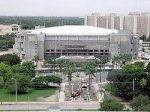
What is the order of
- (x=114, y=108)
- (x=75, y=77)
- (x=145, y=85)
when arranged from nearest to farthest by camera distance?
(x=114, y=108)
(x=145, y=85)
(x=75, y=77)

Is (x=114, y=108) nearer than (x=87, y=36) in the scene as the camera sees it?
Yes

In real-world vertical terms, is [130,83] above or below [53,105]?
above

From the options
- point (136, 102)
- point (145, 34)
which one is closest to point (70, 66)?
point (136, 102)

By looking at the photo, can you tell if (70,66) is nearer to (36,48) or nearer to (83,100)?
(83,100)

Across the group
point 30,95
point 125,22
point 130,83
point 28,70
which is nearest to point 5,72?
point 28,70

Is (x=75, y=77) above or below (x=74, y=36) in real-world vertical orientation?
below

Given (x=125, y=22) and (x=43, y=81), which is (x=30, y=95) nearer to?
(x=43, y=81)

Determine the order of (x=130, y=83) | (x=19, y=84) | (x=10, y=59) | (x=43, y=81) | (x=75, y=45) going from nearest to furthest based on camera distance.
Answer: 1. (x=130, y=83)
2. (x=19, y=84)
3. (x=43, y=81)
4. (x=10, y=59)
5. (x=75, y=45)

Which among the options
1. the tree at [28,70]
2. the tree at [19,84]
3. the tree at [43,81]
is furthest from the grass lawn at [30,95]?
the tree at [28,70]

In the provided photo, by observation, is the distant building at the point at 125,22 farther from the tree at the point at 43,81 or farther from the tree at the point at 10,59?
the tree at the point at 43,81
